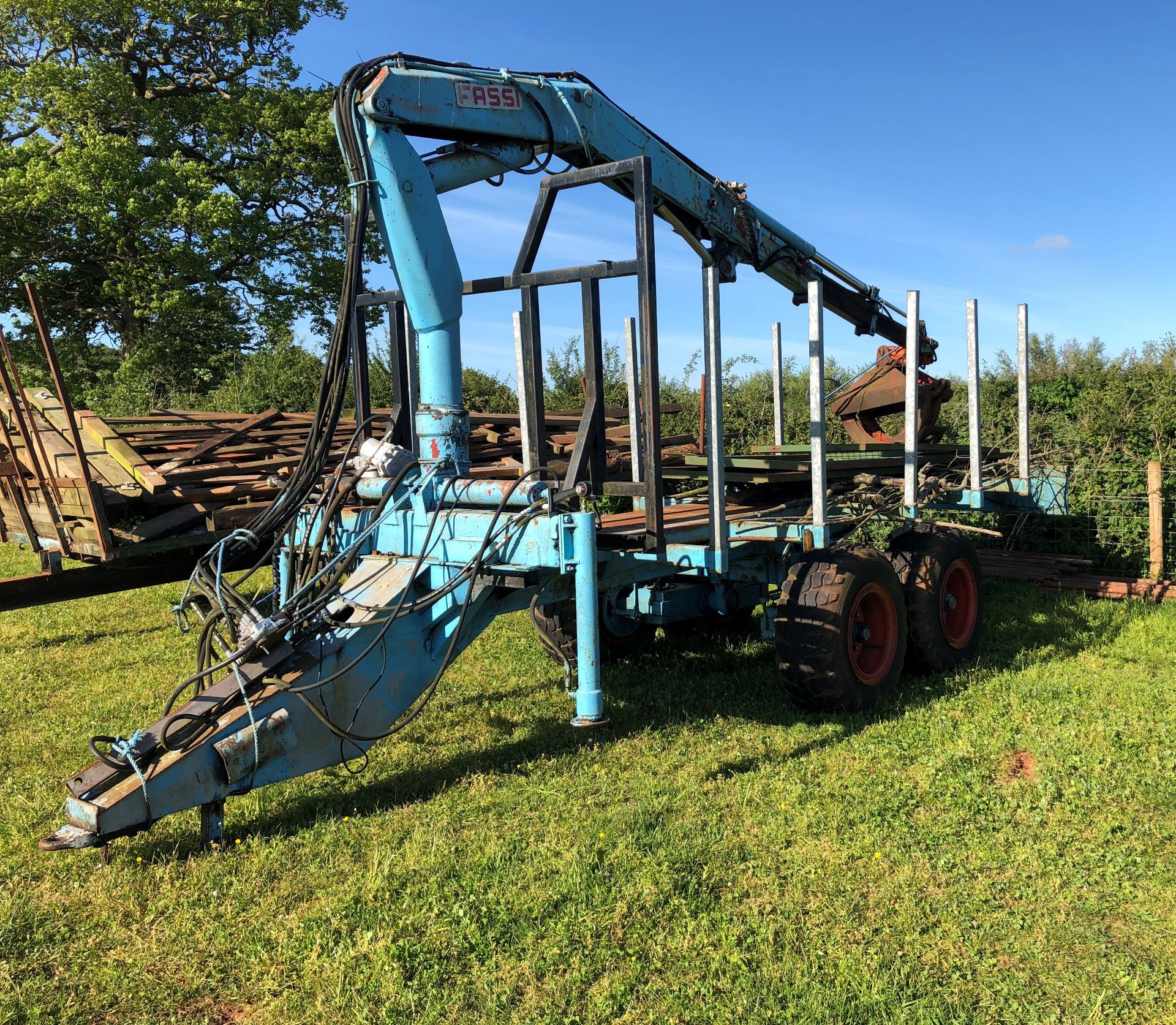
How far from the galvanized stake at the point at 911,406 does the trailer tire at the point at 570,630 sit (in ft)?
7.24

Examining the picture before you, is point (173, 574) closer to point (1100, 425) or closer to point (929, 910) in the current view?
point (929, 910)

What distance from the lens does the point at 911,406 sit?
667cm

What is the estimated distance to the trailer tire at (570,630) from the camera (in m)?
6.97

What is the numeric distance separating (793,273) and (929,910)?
532 centimetres

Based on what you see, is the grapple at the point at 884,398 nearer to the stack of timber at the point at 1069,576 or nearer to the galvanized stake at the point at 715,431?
the stack of timber at the point at 1069,576

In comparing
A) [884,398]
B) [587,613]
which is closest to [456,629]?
[587,613]

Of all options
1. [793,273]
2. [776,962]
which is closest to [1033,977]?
[776,962]

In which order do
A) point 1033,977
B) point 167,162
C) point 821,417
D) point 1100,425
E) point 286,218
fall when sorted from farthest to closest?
point 286,218 < point 167,162 < point 1100,425 < point 821,417 < point 1033,977

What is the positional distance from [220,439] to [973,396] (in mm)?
6617

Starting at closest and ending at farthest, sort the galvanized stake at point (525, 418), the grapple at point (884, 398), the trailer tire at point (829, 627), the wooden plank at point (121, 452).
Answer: the galvanized stake at point (525, 418) → the trailer tire at point (829, 627) → the wooden plank at point (121, 452) → the grapple at point (884, 398)

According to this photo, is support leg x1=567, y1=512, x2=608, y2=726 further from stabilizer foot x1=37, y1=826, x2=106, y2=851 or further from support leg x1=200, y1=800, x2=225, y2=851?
stabilizer foot x1=37, y1=826, x2=106, y2=851

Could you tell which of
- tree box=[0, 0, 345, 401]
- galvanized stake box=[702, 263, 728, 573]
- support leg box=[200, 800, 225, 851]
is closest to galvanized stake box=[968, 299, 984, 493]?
galvanized stake box=[702, 263, 728, 573]

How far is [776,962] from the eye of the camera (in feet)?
10.9

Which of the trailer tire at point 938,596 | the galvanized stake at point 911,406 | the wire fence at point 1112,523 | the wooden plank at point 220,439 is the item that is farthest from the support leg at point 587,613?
the wire fence at point 1112,523
